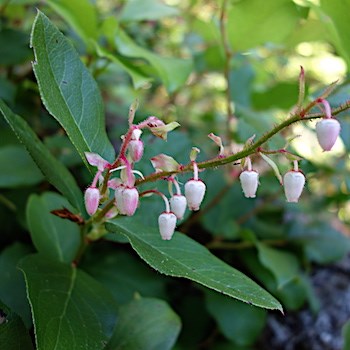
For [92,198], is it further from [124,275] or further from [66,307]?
[124,275]

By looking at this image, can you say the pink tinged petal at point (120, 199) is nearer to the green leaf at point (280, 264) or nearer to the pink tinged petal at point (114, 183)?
the pink tinged petal at point (114, 183)

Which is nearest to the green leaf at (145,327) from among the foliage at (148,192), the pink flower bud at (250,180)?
the foliage at (148,192)

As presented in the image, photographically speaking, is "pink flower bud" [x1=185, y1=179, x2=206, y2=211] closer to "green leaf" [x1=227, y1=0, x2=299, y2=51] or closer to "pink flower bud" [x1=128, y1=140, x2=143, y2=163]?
"pink flower bud" [x1=128, y1=140, x2=143, y2=163]

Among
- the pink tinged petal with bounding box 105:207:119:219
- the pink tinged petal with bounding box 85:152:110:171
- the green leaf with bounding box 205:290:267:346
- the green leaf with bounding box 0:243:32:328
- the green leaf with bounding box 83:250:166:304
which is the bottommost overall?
the green leaf with bounding box 205:290:267:346

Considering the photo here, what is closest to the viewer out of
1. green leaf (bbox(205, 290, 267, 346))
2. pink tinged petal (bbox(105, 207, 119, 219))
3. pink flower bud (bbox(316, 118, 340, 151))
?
pink flower bud (bbox(316, 118, 340, 151))

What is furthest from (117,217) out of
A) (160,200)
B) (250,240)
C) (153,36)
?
(153,36)

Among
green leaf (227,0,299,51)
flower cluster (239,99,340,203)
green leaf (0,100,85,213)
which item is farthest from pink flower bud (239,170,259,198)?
green leaf (227,0,299,51)
